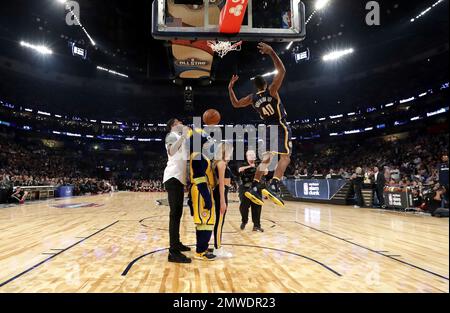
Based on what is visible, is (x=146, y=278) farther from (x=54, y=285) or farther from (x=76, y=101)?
(x=76, y=101)

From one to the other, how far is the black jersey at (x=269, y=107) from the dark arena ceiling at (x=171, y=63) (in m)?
13.2

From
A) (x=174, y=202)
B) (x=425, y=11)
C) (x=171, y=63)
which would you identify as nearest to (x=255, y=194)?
(x=174, y=202)

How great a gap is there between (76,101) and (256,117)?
21.0 meters

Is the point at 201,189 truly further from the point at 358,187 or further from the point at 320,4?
the point at 320,4

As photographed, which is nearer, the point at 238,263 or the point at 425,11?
the point at 238,263

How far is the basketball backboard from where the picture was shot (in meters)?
5.94

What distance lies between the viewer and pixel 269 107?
14.3ft

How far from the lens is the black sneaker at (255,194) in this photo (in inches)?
210

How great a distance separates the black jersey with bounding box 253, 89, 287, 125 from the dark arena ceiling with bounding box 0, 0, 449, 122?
13.2 m

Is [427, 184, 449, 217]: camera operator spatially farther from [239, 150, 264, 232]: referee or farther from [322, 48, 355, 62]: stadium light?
[322, 48, 355, 62]: stadium light

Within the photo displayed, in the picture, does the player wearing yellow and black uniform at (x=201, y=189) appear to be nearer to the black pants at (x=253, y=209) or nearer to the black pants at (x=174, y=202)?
the black pants at (x=174, y=202)

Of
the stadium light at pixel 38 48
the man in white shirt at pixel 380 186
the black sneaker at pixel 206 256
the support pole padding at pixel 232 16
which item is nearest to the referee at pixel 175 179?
the black sneaker at pixel 206 256

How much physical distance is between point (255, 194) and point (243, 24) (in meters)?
3.48

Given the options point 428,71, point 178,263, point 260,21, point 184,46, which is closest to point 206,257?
point 178,263
